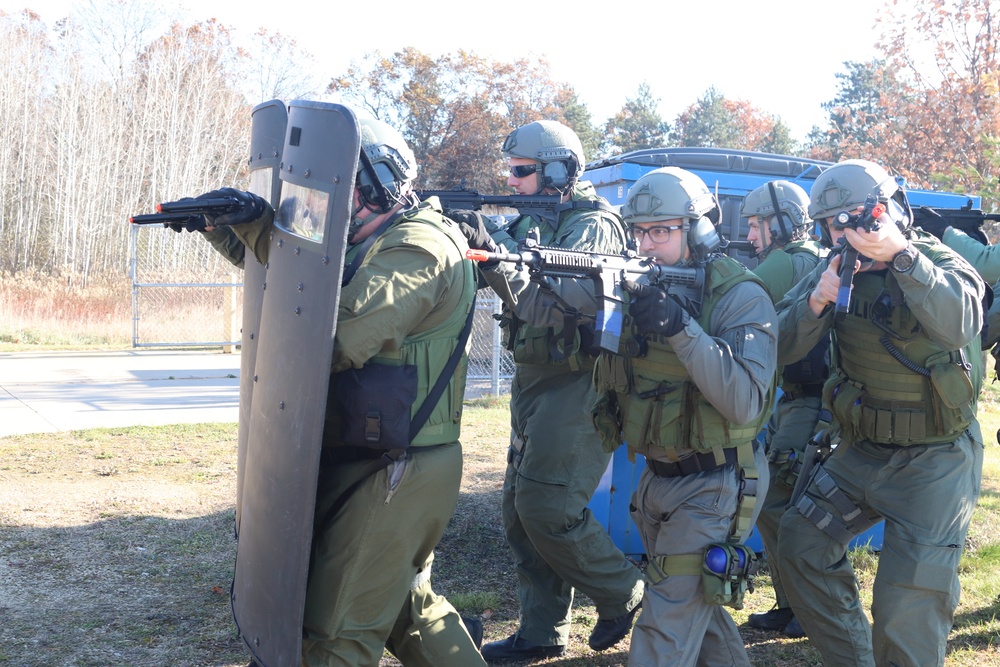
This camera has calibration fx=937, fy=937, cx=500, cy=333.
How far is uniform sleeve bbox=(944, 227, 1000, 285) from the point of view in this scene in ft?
13.9

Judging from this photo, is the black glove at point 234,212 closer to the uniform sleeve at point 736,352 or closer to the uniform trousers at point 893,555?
the uniform sleeve at point 736,352

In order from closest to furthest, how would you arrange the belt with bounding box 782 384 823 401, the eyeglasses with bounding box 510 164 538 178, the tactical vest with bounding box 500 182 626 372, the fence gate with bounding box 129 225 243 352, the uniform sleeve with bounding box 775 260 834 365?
the uniform sleeve with bounding box 775 260 834 365
the tactical vest with bounding box 500 182 626 372
the belt with bounding box 782 384 823 401
the eyeglasses with bounding box 510 164 538 178
the fence gate with bounding box 129 225 243 352

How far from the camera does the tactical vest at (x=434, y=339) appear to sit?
2.80 metres

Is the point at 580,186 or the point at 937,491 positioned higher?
the point at 580,186

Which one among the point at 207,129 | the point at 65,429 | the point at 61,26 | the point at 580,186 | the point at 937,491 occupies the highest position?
the point at 61,26

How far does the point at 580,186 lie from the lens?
455 cm

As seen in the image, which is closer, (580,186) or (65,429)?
(580,186)

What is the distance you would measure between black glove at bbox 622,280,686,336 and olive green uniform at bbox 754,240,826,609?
1.54 metres

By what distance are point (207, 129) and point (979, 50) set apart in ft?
70.5

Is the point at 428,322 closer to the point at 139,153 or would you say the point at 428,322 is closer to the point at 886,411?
the point at 886,411

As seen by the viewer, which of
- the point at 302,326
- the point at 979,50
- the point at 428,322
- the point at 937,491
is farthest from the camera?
the point at 979,50

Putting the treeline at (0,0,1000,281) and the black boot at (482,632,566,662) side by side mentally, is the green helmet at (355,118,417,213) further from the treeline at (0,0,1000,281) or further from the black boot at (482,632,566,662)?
the treeline at (0,0,1000,281)

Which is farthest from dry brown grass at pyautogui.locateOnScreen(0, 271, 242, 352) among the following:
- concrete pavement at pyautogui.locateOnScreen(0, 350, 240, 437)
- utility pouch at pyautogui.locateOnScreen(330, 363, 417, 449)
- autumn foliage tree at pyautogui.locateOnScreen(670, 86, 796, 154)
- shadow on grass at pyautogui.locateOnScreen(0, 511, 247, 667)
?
autumn foliage tree at pyautogui.locateOnScreen(670, 86, 796, 154)

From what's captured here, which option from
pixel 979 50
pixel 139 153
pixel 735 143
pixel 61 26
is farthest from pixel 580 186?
pixel 735 143
